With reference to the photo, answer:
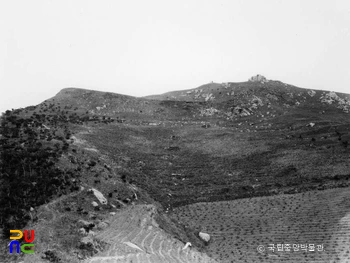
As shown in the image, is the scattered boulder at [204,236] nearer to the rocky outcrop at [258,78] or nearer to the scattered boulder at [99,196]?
the scattered boulder at [99,196]

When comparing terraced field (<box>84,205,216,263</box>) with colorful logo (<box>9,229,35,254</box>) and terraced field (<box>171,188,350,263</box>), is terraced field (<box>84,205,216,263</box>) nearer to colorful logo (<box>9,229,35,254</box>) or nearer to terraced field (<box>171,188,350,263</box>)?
terraced field (<box>171,188,350,263</box>)

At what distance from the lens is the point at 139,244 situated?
24.3m

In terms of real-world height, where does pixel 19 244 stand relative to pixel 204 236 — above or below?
above

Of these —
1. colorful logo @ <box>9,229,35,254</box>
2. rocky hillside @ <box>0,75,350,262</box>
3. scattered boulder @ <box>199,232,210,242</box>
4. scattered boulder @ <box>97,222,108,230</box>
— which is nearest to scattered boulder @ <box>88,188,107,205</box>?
rocky hillside @ <box>0,75,350,262</box>

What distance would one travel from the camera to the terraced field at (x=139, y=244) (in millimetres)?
22031

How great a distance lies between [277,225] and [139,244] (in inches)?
561

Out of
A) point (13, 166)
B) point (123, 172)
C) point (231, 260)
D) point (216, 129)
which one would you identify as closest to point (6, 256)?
point (13, 166)

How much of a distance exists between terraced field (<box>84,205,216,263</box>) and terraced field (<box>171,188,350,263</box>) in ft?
11.9

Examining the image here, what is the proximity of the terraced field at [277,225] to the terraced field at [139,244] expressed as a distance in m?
3.61

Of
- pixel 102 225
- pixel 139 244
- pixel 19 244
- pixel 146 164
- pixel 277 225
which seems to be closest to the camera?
pixel 19 244

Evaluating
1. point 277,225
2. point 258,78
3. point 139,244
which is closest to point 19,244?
point 139,244

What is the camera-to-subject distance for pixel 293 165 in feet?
145

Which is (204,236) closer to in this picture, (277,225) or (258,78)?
(277,225)

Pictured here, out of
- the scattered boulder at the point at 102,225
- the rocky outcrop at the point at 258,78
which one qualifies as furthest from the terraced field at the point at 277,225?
the rocky outcrop at the point at 258,78
